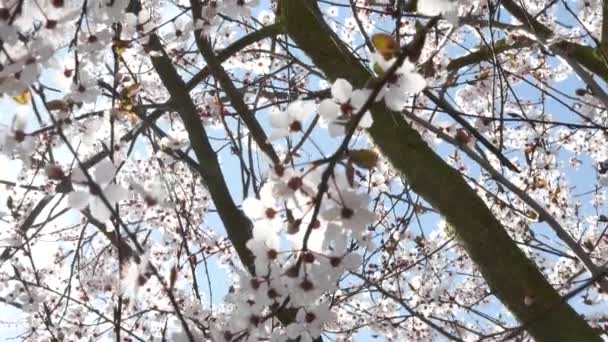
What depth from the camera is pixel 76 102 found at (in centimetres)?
197

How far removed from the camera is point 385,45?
124 centimetres

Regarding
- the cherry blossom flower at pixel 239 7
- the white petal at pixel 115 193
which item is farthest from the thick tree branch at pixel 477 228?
the white petal at pixel 115 193

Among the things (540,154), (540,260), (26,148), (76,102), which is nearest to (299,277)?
(26,148)

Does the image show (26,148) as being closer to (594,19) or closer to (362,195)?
(362,195)

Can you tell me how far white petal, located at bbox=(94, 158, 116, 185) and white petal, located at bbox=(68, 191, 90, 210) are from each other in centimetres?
5

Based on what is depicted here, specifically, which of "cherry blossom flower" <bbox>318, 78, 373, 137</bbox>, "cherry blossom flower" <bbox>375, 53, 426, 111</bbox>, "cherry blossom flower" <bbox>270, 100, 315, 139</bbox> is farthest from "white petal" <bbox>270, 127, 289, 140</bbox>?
"cherry blossom flower" <bbox>375, 53, 426, 111</bbox>

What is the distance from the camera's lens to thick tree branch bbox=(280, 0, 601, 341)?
1.88m

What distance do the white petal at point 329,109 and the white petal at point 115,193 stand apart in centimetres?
47

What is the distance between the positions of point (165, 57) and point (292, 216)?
2.12 meters

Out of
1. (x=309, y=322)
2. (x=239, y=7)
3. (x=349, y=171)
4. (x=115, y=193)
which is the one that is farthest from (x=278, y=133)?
(x=239, y=7)

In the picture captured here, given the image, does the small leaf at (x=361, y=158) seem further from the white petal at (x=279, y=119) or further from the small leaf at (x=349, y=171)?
the white petal at (x=279, y=119)

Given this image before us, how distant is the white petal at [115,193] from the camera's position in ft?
4.77

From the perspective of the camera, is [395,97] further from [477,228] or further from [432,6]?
[477,228]

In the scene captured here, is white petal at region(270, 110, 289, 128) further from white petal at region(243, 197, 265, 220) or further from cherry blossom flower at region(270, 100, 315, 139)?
white petal at region(243, 197, 265, 220)
